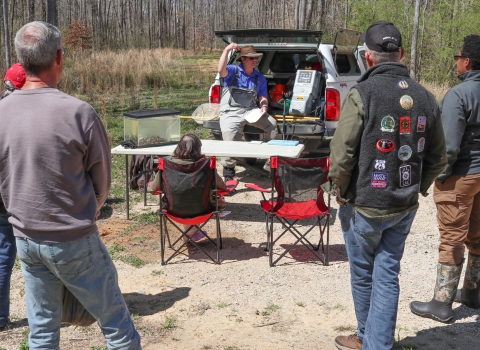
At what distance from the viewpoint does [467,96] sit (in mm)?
3652

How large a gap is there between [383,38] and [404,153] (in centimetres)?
59

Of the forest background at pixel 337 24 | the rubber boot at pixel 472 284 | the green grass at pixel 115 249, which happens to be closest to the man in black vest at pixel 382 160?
the rubber boot at pixel 472 284

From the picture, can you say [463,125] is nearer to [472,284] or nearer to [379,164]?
[379,164]

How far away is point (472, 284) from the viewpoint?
410 cm

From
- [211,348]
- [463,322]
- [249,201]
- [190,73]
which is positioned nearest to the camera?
[211,348]

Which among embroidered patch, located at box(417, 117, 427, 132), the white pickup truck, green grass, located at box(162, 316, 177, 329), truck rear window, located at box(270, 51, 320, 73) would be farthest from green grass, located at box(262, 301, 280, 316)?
truck rear window, located at box(270, 51, 320, 73)

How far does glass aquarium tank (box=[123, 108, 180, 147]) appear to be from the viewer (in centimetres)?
591

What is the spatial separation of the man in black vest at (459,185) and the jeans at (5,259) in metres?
2.77

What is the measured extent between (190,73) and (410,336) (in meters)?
16.8

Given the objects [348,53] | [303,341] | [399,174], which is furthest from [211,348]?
[348,53]

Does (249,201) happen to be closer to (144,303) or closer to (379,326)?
(144,303)

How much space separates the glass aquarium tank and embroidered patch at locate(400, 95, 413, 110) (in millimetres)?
3452

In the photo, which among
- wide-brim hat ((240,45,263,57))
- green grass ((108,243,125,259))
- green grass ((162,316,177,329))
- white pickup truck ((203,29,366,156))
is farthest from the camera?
white pickup truck ((203,29,366,156))

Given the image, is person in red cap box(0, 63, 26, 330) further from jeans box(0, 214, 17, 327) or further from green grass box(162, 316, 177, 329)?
green grass box(162, 316, 177, 329)
